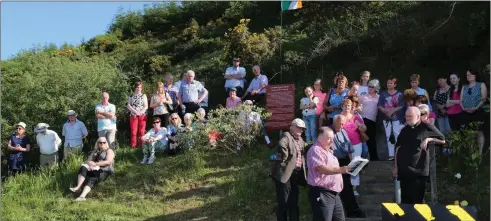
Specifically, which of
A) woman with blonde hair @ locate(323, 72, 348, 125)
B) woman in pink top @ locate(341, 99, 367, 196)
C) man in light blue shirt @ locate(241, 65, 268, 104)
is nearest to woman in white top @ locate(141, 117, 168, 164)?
man in light blue shirt @ locate(241, 65, 268, 104)

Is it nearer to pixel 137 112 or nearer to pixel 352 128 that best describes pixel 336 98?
pixel 352 128

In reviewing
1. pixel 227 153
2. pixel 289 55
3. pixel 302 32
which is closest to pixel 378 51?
pixel 289 55

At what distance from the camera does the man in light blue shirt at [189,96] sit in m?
12.9

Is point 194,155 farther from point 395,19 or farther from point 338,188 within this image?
point 395,19

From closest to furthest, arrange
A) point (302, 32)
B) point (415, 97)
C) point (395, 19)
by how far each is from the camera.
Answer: point (415, 97) < point (395, 19) < point (302, 32)

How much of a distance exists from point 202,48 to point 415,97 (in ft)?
46.8

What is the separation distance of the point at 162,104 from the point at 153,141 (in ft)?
4.32

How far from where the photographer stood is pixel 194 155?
1105 cm

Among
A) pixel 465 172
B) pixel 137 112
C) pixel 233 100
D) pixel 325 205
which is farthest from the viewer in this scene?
pixel 137 112

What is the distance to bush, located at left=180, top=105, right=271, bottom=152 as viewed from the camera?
448 inches

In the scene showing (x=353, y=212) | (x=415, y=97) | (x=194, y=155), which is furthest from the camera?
(x=194, y=155)

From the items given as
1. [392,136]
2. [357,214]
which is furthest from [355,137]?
[392,136]

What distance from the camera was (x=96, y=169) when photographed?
10.8 m

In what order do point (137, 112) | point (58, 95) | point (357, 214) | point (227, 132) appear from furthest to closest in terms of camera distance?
point (58, 95) < point (137, 112) < point (227, 132) < point (357, 214)
